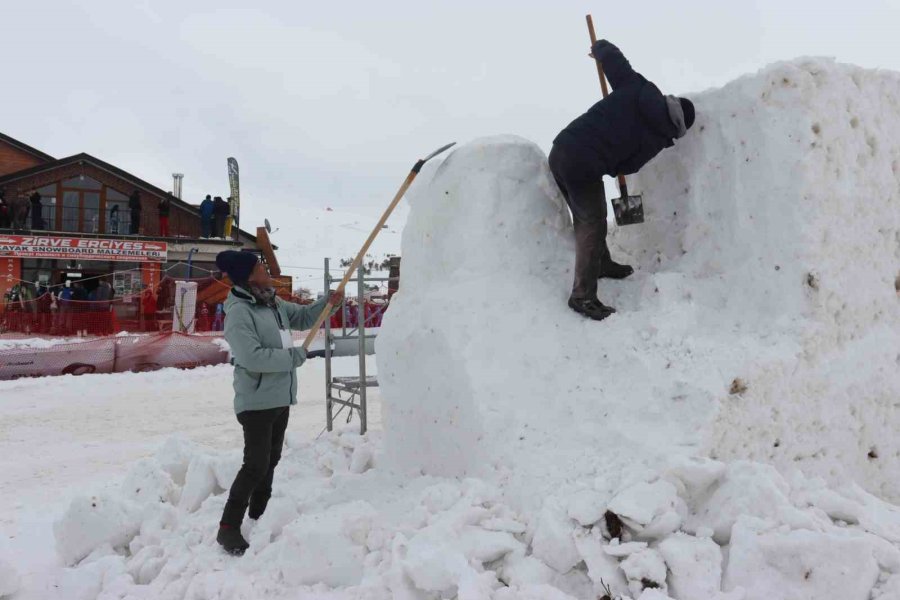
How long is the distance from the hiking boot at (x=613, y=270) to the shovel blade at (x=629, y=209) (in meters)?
0.30

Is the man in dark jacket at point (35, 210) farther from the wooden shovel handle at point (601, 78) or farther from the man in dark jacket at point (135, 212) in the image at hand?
the wooden shovel handle at point (601, 78)

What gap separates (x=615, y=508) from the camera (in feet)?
8.34

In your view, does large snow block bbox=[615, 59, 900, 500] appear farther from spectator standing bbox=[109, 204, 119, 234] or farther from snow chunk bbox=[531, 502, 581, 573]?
spectator standing bbox=[109, 204, 119, 234]

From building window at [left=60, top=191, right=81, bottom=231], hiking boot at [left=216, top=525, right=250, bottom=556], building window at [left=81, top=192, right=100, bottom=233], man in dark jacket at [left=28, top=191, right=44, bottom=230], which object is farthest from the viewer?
building window at [left=81, top=192, right=100, bottom=233]

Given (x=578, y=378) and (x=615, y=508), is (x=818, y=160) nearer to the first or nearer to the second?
(x=578, y=378)

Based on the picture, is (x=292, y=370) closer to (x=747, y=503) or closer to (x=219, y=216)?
(x=747, y=503)

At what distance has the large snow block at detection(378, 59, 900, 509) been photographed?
307 cm

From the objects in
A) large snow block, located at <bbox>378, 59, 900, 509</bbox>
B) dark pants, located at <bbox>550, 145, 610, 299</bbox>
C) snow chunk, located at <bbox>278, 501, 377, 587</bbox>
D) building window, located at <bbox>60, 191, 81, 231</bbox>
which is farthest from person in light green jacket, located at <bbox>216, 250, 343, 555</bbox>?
building window, located at <bbox>60, 191, 81, 231</bbox>

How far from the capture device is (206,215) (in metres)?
22.2

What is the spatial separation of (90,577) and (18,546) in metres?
1.23

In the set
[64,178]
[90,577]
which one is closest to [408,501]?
[90,577]

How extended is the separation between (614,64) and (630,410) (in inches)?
84.0

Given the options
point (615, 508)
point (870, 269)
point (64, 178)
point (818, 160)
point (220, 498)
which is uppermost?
point (64, 178)

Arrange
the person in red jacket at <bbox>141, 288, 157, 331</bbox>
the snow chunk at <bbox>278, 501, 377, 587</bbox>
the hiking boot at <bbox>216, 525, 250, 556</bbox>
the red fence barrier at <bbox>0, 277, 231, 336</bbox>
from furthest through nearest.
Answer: the person in red jacket at <bbox>141, 288, 157, 331</bbox>
the red fence barrier at <bbox>0, 277, 231, 336</bbox>
the hiking boot at <bbox>216, 525, 250, 556</bbox>
the snow chunk at <bbox>278, 501, 377, 587</bbox>
